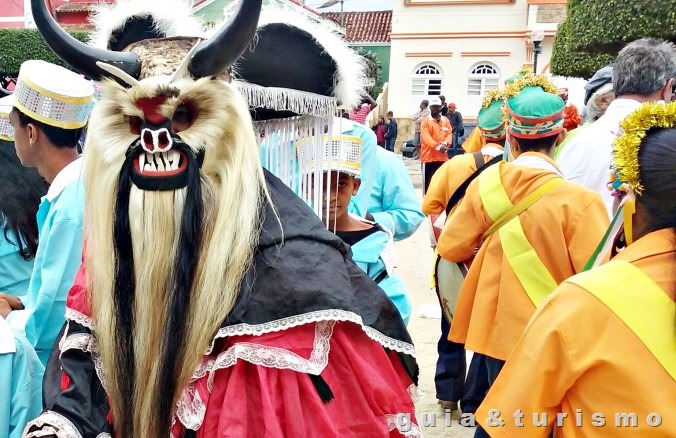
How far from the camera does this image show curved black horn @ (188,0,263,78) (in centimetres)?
144

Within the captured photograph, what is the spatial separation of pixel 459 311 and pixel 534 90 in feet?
3.91

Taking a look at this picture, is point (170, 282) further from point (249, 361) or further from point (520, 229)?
point (520, 229)

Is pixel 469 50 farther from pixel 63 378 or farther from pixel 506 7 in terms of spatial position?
pixel 63 378

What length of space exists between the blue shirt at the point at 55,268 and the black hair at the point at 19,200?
0.64 metres

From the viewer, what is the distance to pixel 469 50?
2497 centimetres

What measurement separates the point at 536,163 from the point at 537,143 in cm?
15

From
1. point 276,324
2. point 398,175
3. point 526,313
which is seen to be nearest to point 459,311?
point 526,313

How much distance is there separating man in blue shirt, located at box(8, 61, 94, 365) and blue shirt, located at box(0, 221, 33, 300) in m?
0.38

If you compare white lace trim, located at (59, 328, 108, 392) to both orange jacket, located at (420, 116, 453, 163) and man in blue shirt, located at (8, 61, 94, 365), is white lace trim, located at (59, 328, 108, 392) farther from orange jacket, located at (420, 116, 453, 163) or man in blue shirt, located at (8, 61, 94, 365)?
orange jacket, located at (420, 116, 453, 163)

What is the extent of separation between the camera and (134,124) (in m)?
1.57

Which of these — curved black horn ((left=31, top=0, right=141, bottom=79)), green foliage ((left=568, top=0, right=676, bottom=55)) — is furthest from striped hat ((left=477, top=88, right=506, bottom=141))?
green foliage ((left=568, top=0, right=676, bottom=55))

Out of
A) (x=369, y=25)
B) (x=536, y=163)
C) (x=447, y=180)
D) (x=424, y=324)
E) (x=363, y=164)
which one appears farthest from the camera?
(x=369, y=25)

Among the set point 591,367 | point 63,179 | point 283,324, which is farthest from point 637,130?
point 63,179

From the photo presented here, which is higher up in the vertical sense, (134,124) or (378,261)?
(134,124)
